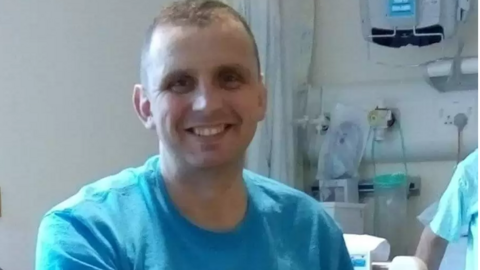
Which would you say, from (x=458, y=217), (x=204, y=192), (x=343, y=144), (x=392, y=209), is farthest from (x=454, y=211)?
(x=204, y=192)

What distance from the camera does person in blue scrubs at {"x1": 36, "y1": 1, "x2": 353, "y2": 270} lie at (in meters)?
0.99

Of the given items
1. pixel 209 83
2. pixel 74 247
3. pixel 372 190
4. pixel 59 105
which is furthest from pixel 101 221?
pixel 372 190

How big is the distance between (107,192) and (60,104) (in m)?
1.39

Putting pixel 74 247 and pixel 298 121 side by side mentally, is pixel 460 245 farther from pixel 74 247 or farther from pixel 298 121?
pixel 74 247

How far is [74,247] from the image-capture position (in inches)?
37.5

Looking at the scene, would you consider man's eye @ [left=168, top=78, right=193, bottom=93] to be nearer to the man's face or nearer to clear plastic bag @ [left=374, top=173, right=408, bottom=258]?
the man's face

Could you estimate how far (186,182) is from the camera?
3.50 feet

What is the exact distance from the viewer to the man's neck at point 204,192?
1.05 m

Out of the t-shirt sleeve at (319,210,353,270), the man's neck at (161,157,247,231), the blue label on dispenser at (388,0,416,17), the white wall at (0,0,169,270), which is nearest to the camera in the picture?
the man's neck at (161,157,247,231)

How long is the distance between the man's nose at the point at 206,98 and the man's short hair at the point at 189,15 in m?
0.09

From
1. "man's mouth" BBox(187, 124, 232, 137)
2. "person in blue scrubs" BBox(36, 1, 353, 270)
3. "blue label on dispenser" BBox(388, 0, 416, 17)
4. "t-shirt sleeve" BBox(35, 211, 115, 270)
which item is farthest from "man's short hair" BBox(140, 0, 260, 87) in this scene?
"blue label on dispenser" BBox(388, 0, 416, 17)

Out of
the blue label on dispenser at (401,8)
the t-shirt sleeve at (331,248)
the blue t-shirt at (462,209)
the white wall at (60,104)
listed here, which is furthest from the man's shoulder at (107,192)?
the blue label on dispenser at (401,8)

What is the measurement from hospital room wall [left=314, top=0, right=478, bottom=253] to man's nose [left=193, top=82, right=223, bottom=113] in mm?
1688

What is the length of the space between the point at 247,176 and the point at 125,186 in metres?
0.23
